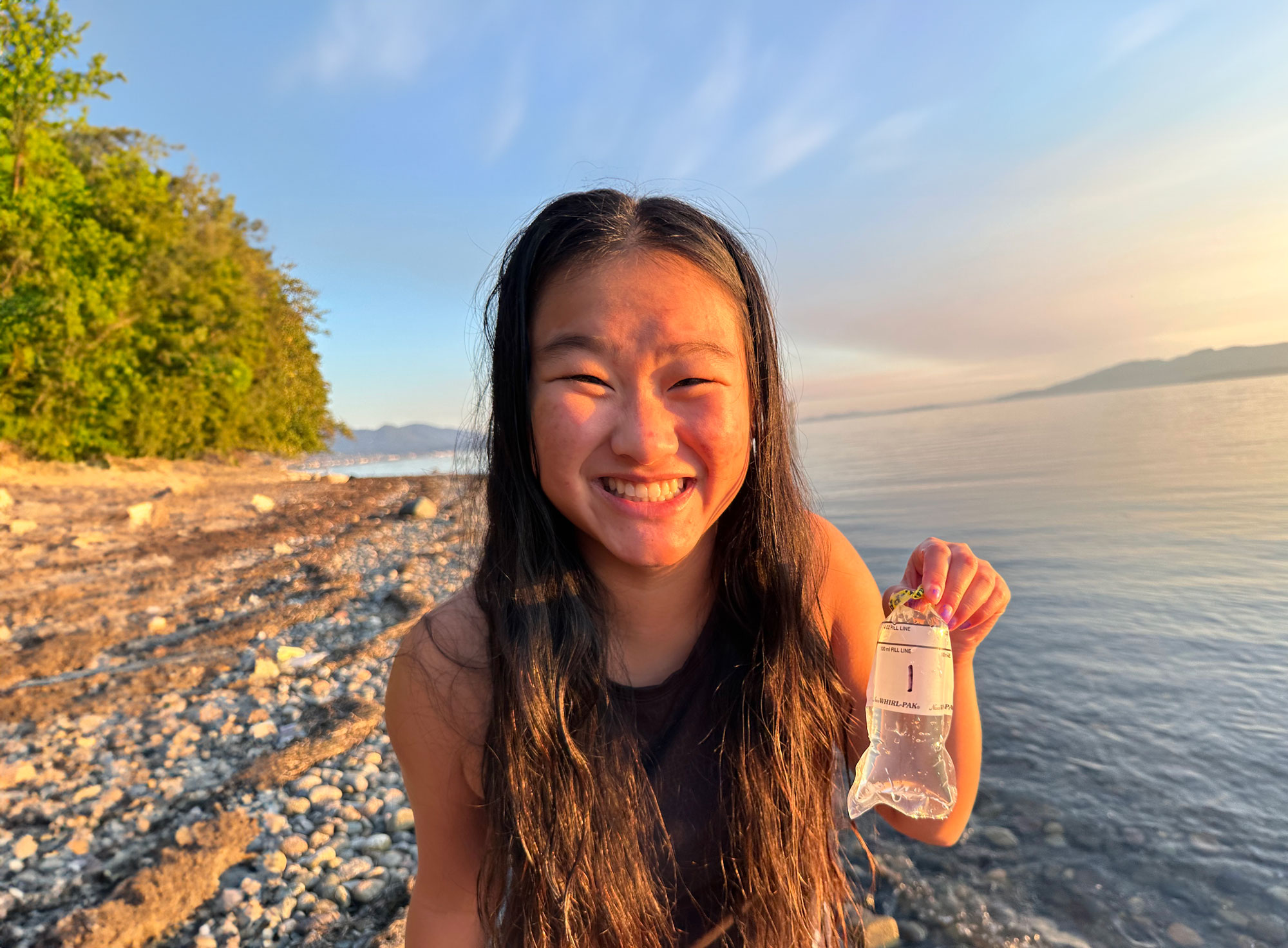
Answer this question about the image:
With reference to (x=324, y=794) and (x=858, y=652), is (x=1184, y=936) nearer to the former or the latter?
(x=858, y=652)

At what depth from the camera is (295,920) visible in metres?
3.08

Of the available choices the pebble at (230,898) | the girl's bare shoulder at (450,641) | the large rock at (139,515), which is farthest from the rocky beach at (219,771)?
the large rock at (139,515)

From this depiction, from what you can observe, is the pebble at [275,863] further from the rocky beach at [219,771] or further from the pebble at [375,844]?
the pebble at [375,844]

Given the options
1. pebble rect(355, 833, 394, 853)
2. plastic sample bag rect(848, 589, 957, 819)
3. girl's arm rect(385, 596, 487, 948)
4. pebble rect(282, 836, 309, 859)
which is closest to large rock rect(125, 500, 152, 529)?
pebble rect(282, 836, 309, 859)

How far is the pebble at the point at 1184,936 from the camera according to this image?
10.5ft

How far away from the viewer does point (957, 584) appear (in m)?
1.54

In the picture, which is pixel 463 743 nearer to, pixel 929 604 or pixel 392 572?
pixel 929 604

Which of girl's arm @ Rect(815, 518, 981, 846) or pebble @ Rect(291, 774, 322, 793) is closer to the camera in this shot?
girl's arm @ Rect(815, 518, 981, 846)

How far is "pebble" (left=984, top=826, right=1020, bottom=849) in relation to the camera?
12.8 ft

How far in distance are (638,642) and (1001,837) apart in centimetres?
328

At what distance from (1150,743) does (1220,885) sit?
5.16 ft

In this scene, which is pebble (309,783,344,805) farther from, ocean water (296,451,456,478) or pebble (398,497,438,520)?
pebble (398,497,438,520)

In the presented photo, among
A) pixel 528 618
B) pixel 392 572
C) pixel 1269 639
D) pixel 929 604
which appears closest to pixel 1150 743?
pixel 1269 639

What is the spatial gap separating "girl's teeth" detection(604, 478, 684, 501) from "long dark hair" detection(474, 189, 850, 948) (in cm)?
29
